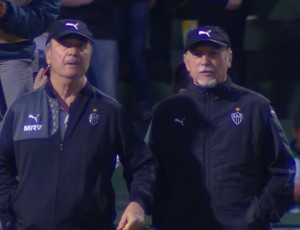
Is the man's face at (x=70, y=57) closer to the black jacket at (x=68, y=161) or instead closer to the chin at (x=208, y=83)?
the black jacket at (x=68, y=161)

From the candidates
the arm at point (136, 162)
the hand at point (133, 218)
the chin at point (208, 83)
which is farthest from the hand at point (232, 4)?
the hand at point (133, 218)

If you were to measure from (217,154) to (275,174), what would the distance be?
0.31 m

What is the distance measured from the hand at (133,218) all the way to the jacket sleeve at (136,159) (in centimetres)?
12

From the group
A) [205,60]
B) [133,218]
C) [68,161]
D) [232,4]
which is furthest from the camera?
[232,4]

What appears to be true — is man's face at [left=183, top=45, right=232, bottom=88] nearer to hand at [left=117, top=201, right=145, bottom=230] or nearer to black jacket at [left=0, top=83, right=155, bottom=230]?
black jacket at [left=0, top=83, right=155, bottom=230]

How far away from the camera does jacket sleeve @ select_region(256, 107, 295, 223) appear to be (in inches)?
242

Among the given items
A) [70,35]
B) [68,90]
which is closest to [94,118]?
[68,90]

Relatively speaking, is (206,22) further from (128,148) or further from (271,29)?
(128,148)

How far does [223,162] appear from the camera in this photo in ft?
20.2

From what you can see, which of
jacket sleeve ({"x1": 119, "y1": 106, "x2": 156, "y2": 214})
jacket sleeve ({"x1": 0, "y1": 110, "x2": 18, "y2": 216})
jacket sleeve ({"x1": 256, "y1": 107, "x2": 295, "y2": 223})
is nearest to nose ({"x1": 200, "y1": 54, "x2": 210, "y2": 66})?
jacket sleeve ({"x1": 256, "y1": 107, "x2": 295, "y2": 223})

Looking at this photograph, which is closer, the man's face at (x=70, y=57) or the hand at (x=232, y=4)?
the man's face at (x=70, y=57)

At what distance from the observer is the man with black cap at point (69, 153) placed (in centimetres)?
587

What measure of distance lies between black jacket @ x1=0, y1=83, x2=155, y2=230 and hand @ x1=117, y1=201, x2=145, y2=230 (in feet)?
0.23

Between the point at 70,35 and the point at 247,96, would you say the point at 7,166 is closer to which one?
the point at 70,35
